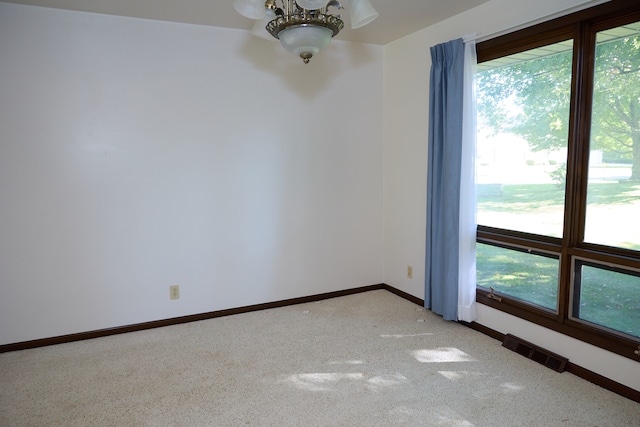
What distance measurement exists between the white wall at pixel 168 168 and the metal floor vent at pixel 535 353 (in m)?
1.69


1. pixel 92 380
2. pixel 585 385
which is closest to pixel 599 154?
pixel 585 385

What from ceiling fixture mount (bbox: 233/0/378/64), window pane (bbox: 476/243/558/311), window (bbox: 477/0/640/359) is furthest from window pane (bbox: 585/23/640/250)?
ceiling fixture mount (bbox: 233/0/378/64)

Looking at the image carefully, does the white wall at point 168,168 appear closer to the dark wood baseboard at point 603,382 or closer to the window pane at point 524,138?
the window pane at point 524,138

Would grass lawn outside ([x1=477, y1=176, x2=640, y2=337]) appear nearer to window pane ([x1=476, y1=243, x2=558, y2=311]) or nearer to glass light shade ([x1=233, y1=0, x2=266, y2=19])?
window pane ([x1=476, y1=243, x2=558, y2=311])

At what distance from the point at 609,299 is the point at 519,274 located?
624mm

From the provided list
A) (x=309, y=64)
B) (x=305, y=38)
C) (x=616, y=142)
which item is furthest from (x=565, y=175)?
(x=309, y=64)

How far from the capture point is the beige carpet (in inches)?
87.1

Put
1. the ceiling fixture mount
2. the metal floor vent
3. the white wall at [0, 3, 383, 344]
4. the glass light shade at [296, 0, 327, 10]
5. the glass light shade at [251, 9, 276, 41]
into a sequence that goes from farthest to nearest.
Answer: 1. the white wall at [0, 3, 383, 344]
2. the metal floor vent
3. the glass light shade at [251, 9, 276, 41]
4. the ceiling fixture mount
5. the glass light shade at [296, 0, 327, 10]

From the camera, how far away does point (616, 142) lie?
238cm

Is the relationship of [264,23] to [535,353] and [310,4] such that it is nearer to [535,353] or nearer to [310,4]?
[310,4]

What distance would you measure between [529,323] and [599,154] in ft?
4.04

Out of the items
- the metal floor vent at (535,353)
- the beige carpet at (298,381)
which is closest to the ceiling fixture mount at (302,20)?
the beige carpet at (298,381)

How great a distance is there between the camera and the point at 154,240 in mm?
3365

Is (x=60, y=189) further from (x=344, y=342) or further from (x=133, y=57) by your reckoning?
(x=344, y=342)
